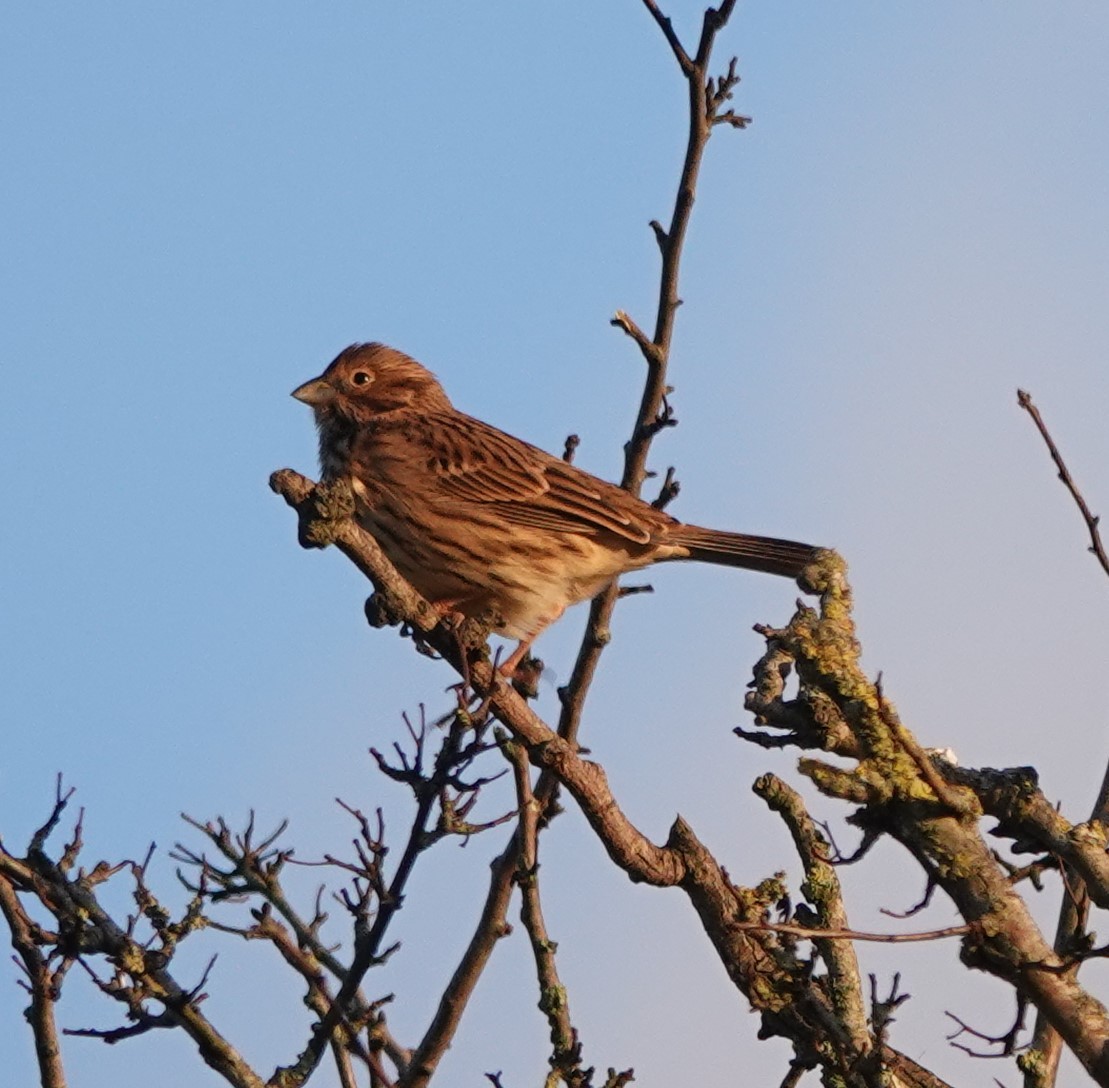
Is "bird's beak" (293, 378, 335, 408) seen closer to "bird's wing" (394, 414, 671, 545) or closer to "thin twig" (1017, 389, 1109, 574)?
"bird's wing" (394, 414, 671, 545)

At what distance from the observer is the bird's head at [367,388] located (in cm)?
956

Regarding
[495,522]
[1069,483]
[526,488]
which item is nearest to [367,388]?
[526,488]

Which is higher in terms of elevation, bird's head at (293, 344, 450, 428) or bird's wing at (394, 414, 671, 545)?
bird's head at (293, 344, 450, 428)

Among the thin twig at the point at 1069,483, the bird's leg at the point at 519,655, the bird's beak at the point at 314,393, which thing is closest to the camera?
the thin twig at the point at 1069,483

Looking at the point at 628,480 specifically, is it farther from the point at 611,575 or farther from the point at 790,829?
the point at 790,829

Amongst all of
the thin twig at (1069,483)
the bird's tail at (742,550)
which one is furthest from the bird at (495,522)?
the thin twig at (1069,483)

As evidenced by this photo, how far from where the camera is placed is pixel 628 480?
285 inches

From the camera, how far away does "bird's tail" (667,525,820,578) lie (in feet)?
29.2

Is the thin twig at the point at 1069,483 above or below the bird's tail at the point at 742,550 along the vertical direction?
below

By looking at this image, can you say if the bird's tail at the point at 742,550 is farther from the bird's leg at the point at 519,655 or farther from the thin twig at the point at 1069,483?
the thin twig at the point at 1069,483

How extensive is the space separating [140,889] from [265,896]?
508 mm

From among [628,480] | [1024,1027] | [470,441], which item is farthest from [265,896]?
[470,441]

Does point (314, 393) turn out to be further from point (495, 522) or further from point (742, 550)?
point (742, 550)

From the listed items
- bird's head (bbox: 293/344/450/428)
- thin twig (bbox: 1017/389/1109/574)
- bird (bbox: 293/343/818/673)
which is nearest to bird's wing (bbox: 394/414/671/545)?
bird (bbox: 293/343/818/673)
